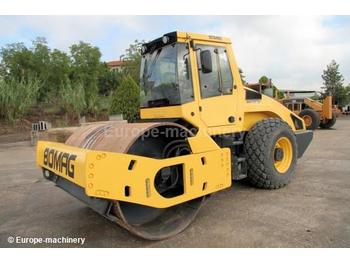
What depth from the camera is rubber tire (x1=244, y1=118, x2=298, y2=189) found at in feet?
14.8

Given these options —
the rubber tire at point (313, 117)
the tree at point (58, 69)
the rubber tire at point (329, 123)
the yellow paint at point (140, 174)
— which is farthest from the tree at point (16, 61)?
the yellow paint at point (140, 174)

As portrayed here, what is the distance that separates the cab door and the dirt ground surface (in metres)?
1.16

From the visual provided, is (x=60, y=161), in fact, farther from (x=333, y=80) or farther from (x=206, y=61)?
(x=333, y=80)

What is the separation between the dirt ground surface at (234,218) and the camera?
3156 millimetres

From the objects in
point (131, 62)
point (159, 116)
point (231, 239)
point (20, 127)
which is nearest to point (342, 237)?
point (231, 239)

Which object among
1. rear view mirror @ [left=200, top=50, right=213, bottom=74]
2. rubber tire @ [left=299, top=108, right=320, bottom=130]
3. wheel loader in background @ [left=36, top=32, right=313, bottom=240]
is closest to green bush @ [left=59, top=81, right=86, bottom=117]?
rubber tire @ [left=299, top=108, right=320, bottom=130]

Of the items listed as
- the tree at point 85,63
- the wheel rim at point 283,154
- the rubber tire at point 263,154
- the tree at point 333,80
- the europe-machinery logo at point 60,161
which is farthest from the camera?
the tree at point 333,80

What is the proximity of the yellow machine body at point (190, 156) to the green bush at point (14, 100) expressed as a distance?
38.6 ft

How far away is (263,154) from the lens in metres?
4.48

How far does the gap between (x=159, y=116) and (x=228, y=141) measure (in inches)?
40.3

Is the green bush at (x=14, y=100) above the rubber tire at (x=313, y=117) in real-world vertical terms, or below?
above

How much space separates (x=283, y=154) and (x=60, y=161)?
3.39 m

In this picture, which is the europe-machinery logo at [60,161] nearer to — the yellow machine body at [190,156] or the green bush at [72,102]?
the yellow machine body at [190,156]

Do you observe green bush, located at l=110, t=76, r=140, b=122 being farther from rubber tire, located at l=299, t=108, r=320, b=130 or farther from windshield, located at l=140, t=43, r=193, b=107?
windshield, located at l=140, t=43, r=193, b=107
